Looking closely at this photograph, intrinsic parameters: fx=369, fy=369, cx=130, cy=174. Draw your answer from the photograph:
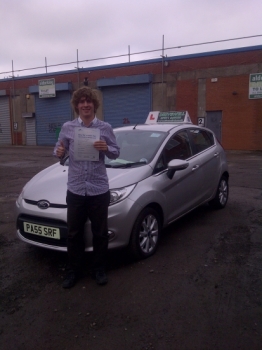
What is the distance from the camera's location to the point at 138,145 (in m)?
5.10

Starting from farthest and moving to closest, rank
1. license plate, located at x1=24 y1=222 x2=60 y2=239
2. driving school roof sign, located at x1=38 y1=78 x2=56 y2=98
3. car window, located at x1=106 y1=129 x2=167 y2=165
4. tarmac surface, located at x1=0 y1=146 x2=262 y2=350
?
driving school roof sign, located at x1=38 y1=78 x2=56 y2=98 → car window, located at x1=106 y1=129 x2=167 y2=165 → license plate, located at x1=24 y1=222 x2=60 y2=239 → tarmac surface, located at x1=0 y1=146 x2=262 y2=350

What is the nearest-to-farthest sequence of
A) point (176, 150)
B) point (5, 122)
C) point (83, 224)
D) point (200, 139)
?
point (83, 224) → point (176, 150) → point (200, 139) → point (5, 122)

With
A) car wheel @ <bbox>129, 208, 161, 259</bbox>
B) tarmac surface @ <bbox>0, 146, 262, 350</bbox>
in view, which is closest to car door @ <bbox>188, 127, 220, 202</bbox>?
tarmac surface @ <bbox>0, 146, 262, 350</bbox>

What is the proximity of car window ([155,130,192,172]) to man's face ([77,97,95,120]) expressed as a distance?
4.47ft

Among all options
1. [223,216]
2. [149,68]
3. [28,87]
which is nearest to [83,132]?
[223,216]

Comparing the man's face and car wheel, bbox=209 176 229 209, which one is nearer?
the man's face

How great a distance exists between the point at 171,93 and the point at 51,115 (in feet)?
33.4

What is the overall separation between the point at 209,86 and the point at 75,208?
1912 centimetres

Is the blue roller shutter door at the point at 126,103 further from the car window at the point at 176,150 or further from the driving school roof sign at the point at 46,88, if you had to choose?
the car window at the point at 176,150

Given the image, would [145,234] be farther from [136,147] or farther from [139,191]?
[136,147]

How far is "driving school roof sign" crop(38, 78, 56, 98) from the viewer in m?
27.1

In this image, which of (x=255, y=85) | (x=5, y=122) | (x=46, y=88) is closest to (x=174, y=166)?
(x=255, y=85)

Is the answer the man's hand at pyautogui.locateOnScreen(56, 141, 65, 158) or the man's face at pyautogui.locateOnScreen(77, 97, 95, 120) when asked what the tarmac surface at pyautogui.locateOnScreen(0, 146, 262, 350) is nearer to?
the man's hand at pyautogui.locateOnScreen(56, 141, 65, 158)

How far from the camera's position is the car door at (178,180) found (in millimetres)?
4688
